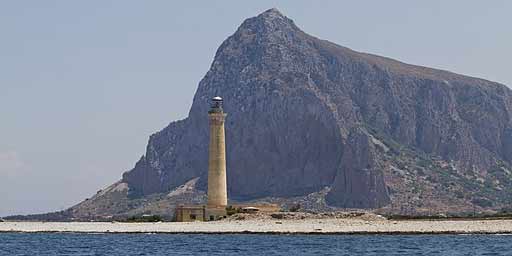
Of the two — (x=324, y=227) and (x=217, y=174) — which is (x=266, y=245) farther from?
(x=217, y=174)

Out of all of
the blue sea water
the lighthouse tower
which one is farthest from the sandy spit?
the lighthouse tower

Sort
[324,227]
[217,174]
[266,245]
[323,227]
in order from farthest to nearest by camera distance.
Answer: [217,174] < [323,227] < [324,227] < [266,245]

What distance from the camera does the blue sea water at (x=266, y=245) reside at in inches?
3041

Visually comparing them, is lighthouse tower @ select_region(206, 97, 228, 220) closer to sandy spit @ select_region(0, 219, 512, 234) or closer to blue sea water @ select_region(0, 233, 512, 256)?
sandy spit @ select_region(0, 219, 512, 234)

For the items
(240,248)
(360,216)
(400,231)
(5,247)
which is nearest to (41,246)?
(5,247)

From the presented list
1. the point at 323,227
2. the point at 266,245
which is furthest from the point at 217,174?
the point at 266,245

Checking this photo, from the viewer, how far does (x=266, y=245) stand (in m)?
85.9

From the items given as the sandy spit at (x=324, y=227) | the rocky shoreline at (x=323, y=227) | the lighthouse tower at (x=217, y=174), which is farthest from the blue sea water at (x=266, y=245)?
the lighthouse tower at (x=217, y=174)

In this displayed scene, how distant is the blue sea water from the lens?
7725 cm

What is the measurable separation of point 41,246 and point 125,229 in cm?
2534

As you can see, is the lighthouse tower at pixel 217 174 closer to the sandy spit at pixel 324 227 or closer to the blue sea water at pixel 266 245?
the sandy spit at pixel 324 227

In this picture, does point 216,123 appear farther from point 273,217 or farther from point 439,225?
point 439,225

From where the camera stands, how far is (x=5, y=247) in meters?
92.0

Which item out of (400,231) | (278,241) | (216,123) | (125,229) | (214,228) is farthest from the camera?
(216,123)
